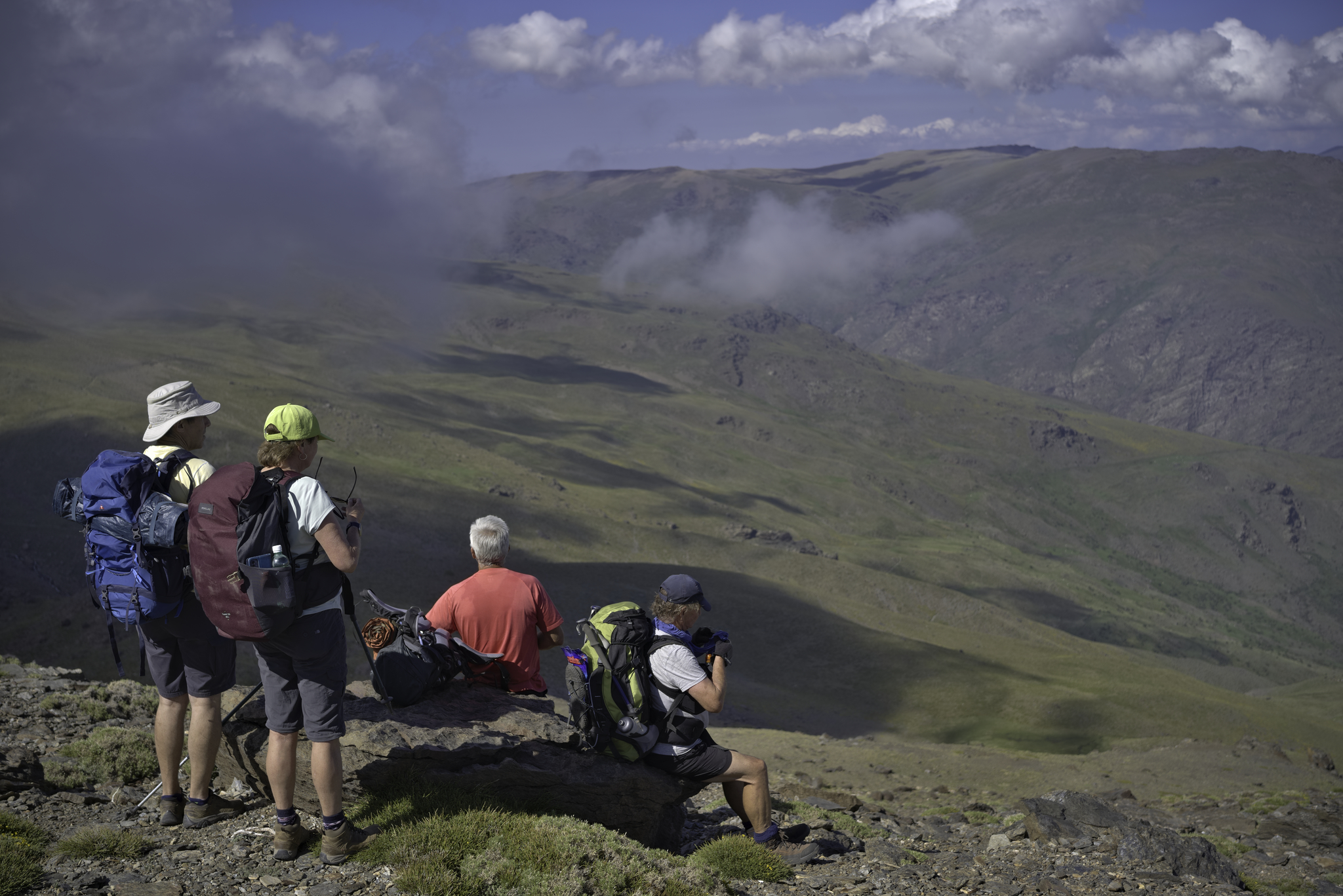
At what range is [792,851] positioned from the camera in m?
8.53

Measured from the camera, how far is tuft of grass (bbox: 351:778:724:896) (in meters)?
6.48

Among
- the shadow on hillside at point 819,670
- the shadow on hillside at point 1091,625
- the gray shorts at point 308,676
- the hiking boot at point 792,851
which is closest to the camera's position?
the gray shorts at point 308,676

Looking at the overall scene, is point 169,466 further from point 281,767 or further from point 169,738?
point 281,767

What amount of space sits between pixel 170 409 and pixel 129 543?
1078 mm

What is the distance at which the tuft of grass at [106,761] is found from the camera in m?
8.58

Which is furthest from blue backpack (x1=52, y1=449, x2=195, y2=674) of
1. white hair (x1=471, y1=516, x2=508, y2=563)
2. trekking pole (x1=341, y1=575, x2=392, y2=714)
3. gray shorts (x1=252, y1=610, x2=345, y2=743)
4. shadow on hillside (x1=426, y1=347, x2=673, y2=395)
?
shadow on hillside (x1=426, y1=347, x2=673, y2=395)

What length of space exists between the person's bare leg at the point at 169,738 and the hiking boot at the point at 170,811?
0.05 m

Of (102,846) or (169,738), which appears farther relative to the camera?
(169,738)

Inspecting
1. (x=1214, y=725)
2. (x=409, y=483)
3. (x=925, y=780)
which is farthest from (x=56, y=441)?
(x=1214, y=725)

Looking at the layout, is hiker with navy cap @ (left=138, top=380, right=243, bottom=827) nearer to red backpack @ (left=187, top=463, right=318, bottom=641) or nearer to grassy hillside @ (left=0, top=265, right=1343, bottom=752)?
red backpack @ (left=187, top=463, right=318, bottom=641)

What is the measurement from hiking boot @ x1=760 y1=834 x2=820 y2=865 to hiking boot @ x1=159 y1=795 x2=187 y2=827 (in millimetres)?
4872

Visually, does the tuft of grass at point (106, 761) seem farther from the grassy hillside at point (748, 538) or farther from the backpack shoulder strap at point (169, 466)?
the grassy hillside at point (748, 538)

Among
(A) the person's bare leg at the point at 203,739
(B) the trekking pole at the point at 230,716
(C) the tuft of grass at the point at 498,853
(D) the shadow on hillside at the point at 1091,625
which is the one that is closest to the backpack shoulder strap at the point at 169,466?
(A) the person's bare leg at the point at 203,739

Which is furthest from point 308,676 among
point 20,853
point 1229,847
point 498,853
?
point 1229,847
